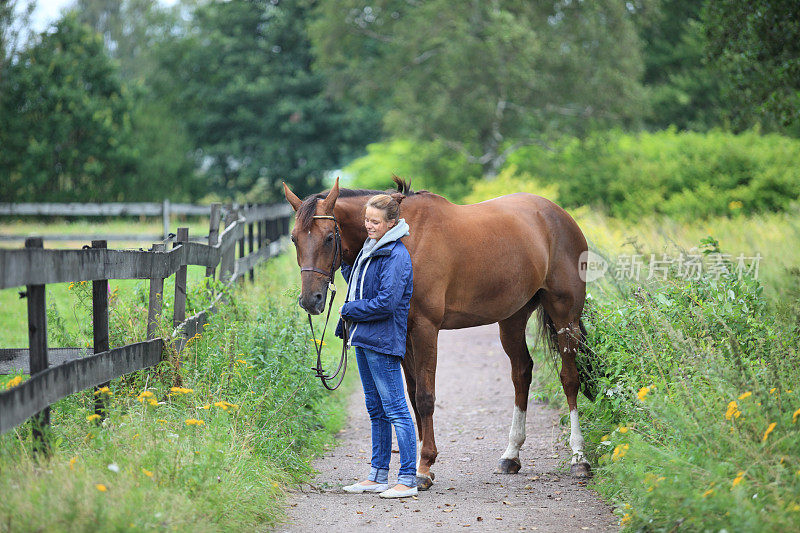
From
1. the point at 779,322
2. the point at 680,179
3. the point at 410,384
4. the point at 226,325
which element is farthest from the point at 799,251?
the point at 680,179

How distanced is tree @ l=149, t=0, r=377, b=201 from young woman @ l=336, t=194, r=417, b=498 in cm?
3170

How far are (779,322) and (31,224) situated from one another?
2242cm

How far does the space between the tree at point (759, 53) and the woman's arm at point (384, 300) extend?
690cm

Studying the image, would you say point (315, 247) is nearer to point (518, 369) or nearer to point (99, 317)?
point (99, 317)

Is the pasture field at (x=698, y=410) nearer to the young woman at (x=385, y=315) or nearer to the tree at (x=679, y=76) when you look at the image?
the young woman at (x=385, y=315)

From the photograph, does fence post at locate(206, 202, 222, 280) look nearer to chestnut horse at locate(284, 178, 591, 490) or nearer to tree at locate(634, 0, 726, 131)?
chestnut horse at locate(284, 178, 591, 490)

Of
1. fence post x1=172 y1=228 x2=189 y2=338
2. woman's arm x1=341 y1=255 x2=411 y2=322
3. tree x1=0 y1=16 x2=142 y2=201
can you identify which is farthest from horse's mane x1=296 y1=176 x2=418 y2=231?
tree x1=0 y1=16 x2=142 y2=201

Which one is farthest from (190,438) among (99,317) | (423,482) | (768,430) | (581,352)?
(581,352)

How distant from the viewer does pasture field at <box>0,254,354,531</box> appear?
10.6 ft

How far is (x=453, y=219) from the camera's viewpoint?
5605 mm

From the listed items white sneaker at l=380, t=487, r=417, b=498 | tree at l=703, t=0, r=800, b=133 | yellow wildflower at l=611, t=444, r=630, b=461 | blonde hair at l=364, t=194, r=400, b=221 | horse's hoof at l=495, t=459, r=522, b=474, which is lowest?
horse's hoof at l=495, t=459, r=522, b=474

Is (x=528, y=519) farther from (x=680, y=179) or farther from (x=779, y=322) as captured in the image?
(x=680, y=179)

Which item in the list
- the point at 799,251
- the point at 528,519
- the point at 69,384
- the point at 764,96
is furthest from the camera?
the point at 764,96

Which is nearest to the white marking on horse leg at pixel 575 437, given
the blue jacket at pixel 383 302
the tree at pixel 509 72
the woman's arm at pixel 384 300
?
the blue jacket at pixel 383 302
